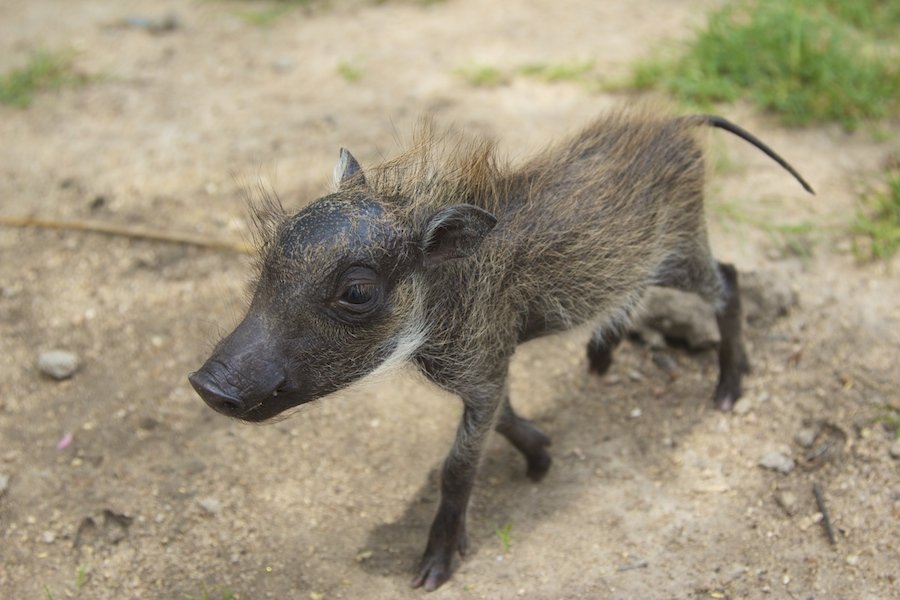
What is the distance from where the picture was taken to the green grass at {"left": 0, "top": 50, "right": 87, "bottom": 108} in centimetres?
643

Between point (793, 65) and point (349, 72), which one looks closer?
point (793, 65)

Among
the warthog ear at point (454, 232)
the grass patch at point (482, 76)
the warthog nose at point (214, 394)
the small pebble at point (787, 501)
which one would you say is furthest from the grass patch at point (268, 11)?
the small pebble at point (787, 501)

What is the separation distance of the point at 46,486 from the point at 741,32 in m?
4.58

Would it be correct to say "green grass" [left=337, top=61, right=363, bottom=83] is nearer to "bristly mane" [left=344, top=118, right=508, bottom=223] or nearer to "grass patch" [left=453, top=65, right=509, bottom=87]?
"grass patch" [left=453, top=65, right=509, bottom=87]

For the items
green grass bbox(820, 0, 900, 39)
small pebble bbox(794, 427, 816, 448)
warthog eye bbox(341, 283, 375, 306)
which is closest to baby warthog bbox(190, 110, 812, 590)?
warthog eye bbox(341, 283, 375, 306)

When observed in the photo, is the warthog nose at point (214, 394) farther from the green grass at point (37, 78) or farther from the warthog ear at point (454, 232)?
the green grass at point (37, 78)

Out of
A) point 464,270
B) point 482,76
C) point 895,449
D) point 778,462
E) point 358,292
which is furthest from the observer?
point 482,76

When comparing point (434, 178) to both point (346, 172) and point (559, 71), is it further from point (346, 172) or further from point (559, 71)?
point (559, 71)

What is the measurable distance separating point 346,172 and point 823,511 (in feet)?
7.03

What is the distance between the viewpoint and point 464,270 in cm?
339

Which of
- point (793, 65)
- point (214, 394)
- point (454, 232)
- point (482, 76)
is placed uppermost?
point (454, 232)

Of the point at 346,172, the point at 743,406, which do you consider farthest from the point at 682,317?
the point at 346,172

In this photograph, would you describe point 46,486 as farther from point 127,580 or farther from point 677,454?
point 677,454

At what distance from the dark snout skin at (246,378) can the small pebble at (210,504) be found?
0.97 m
